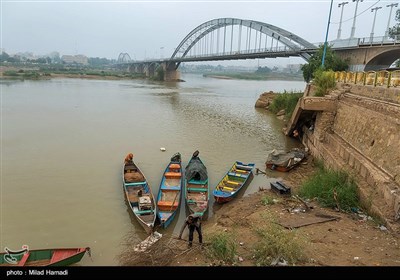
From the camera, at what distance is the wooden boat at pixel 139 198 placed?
28.7ft

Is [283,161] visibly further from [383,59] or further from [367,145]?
[383,59]

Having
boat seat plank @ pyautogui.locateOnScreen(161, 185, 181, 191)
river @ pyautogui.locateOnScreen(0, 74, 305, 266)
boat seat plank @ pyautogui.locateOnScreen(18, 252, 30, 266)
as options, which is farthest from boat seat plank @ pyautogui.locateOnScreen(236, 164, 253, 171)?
boat seat plank @ pyautogui.locateOnScreen(18, 252, 30, 266)

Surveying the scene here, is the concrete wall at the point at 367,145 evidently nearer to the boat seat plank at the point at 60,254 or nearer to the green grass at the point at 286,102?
the boat seat plank at the point at 60,254

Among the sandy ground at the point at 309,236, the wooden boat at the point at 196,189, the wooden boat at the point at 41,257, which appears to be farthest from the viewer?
the wooden boat at the point at 196,189

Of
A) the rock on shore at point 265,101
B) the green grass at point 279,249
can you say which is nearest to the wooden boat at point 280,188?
the green grass at point 279,249

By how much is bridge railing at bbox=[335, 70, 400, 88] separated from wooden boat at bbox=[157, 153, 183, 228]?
8.73 m

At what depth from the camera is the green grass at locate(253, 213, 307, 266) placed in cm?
606

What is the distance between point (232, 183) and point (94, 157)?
782 centimetres

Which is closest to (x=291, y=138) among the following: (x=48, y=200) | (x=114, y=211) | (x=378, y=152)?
(x=378, y=152)

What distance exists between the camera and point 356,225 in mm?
7797

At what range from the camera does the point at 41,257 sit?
22.2 feet

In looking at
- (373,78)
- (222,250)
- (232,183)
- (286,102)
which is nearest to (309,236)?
(222,250)

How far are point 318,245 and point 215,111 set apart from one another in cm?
2684

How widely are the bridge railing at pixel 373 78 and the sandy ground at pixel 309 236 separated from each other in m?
5.60
